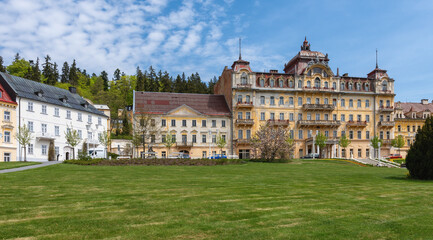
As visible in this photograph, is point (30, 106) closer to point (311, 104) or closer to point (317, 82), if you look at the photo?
point (311, 104)

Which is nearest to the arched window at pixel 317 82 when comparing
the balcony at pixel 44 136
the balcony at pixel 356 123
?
the balcony at pixel 356 123

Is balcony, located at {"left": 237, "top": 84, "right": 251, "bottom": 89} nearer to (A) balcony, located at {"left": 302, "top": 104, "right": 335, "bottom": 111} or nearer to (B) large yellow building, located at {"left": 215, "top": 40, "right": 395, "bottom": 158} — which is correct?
(B) large yellow building, located at {"left": 215, "top": 40, "right": 395, "bottom": 158}

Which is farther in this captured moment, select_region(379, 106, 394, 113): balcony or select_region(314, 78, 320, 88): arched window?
select_region(379, 106, 394, 113): balcony

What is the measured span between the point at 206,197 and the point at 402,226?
6.48 metres

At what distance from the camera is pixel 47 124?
50688 mm

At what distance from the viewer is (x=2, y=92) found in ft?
148

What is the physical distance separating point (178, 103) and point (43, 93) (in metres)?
25.8

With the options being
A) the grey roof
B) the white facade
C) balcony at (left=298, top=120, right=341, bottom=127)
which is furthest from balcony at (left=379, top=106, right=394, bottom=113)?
the grey roof

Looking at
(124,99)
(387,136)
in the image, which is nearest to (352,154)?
(387,136)

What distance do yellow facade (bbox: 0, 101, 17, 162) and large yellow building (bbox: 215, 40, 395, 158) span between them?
126ft

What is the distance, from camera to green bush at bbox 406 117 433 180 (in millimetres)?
21688

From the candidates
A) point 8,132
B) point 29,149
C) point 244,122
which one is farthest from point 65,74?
point 8,132

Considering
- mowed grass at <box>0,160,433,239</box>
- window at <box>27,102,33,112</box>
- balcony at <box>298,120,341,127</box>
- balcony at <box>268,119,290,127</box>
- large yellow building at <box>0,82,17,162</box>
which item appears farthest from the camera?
balcony at <box>298,120,341,127</box>

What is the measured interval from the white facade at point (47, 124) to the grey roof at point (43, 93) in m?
0.62
